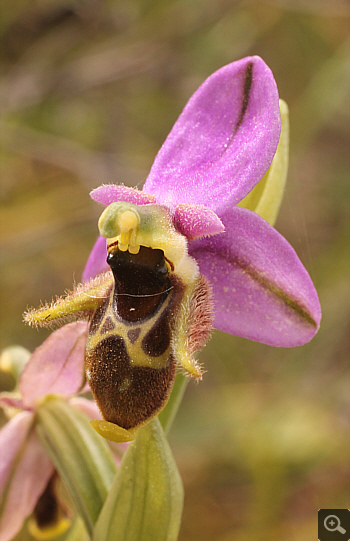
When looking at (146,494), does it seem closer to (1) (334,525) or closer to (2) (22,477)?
(2) (22,477)

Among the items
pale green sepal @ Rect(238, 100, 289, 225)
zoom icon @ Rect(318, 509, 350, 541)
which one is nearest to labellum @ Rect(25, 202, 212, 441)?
pale green sepal @ Rect(238, 100, 289, 225)

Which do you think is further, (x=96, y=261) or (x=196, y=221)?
(x=96, y=261)

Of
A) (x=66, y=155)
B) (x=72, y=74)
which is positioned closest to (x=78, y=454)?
(x=66, y=155)

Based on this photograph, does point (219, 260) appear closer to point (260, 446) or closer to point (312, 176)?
point (260, 446)

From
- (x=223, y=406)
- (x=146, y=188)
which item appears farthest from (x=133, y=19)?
(x=146, y=188)

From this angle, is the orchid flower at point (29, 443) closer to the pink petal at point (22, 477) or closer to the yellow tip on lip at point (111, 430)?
the pink petal at point (22, 477)

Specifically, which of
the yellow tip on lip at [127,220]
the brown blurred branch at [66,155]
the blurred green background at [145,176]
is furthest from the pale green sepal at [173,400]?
the brown blurred branch at [66,155]
